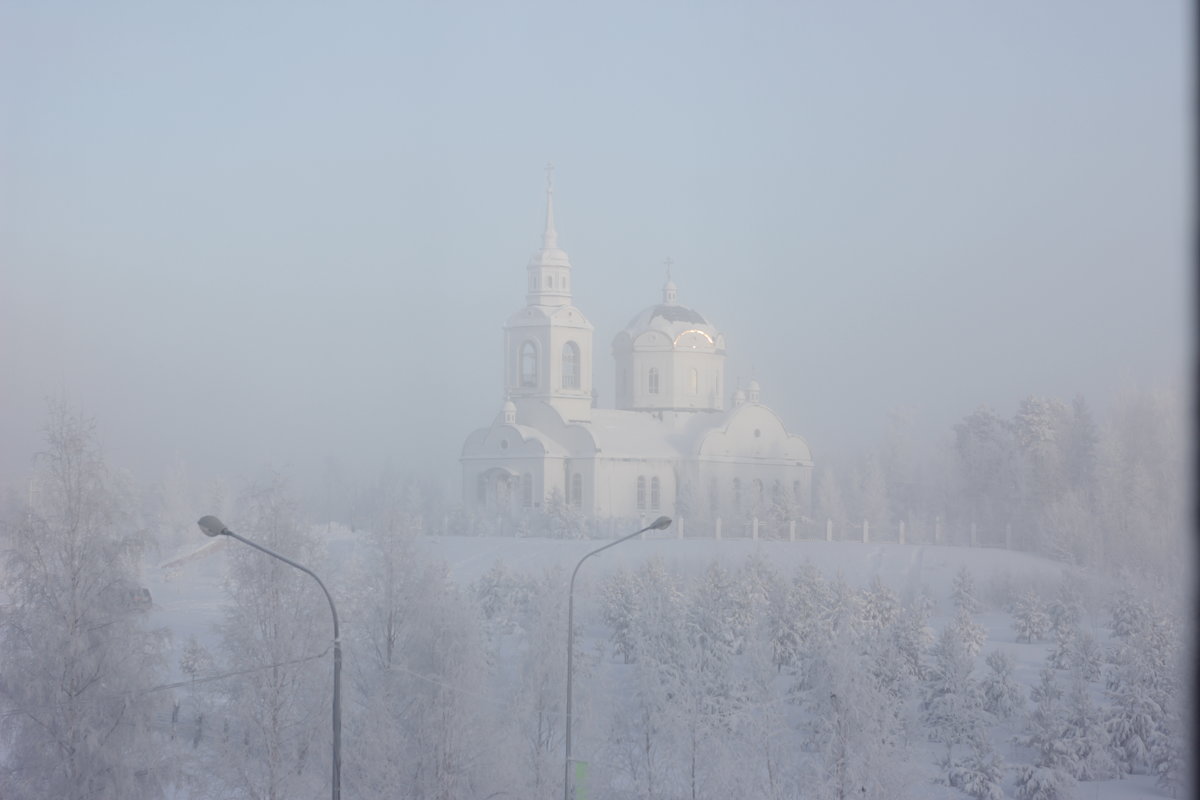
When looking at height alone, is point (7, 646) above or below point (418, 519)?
below

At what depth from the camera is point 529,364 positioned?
6356 cm

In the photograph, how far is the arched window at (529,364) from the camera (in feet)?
208

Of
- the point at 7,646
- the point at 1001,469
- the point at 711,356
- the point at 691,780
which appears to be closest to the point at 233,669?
the point at 7,646

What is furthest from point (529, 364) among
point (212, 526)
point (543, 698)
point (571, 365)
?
point (212, 526)

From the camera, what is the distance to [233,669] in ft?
69.8

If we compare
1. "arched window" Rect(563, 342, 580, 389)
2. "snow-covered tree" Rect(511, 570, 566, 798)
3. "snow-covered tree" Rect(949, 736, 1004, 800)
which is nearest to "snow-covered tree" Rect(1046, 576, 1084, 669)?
"snow-covered tree" Rect(949, 736, 1004, 800)

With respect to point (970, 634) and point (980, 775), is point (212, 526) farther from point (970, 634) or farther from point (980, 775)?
point (970, 634)

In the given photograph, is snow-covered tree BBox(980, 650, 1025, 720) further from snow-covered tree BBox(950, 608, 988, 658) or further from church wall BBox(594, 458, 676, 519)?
church wall BBox(594, 458, 676, 519)

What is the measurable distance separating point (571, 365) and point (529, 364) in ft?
6.33

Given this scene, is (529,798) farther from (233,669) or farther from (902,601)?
(902,601)

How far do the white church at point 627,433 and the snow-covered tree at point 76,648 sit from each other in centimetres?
3810

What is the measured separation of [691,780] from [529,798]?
138 inches

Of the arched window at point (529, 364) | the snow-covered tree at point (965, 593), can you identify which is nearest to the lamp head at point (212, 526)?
the snow-covered tree at point (965, 593)

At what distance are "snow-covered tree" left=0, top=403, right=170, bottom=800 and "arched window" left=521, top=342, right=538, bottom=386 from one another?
4283 cm
